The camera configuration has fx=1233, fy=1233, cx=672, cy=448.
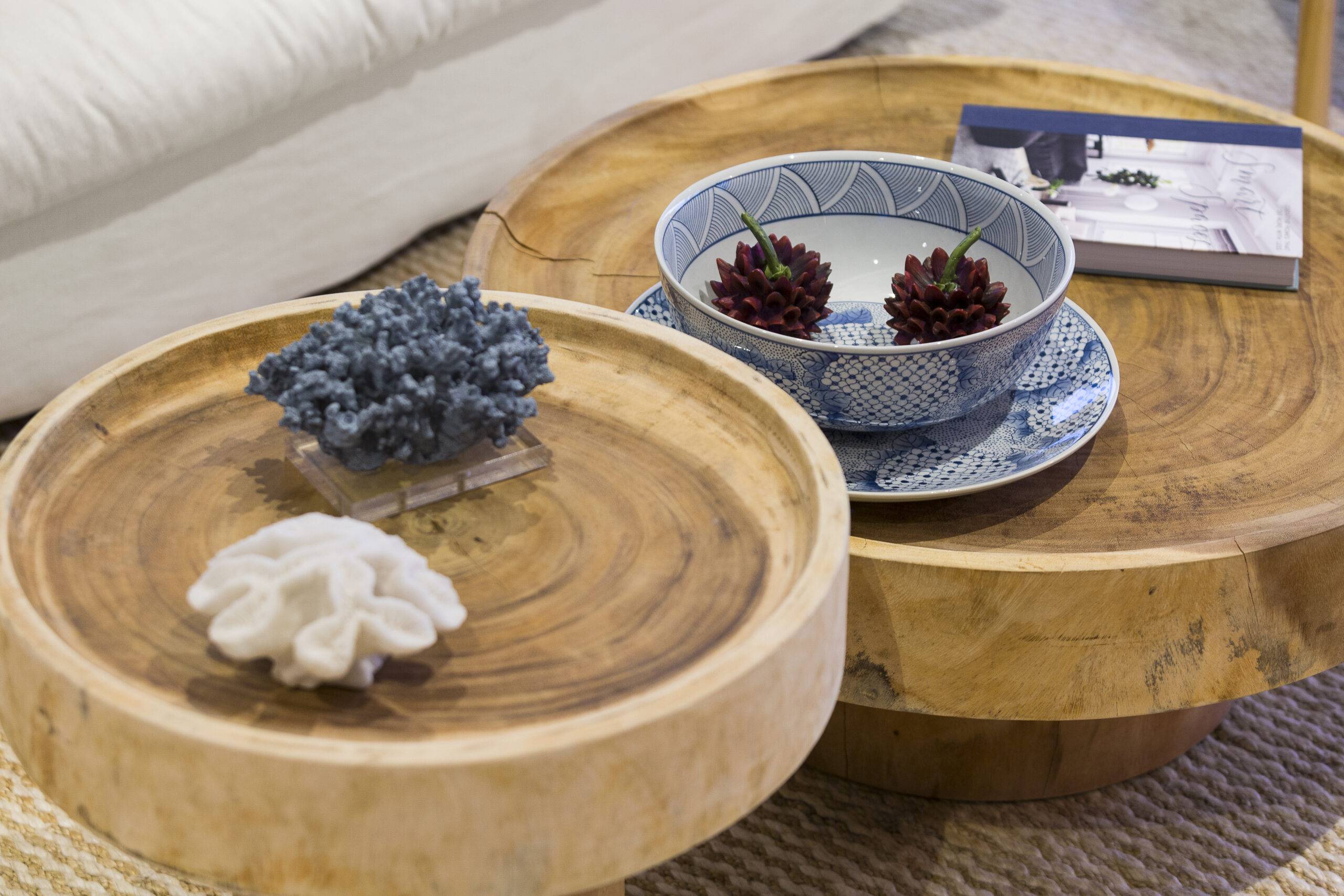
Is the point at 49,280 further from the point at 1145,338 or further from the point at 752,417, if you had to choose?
the point at 1145,338


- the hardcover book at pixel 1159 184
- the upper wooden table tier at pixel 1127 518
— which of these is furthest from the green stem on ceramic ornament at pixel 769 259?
the hardcover book at pixel 1159 184

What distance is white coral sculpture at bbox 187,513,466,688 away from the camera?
0.47 meters

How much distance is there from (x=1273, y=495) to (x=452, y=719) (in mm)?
505

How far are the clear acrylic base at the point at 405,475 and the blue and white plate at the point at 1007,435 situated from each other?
19cm

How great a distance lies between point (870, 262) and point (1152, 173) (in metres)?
0.30

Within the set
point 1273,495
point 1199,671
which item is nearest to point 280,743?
point 1199,671

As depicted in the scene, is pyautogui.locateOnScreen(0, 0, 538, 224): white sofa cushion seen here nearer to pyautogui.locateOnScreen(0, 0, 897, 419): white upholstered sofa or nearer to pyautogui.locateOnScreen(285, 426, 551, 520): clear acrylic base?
pyautogui.locateOnScreen(0, 0, 897, 419): white upholstered sofa

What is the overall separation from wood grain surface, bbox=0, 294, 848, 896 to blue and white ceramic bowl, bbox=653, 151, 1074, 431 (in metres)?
0.06

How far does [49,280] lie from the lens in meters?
1.18

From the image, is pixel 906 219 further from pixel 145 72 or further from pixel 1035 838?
pixel 145 72

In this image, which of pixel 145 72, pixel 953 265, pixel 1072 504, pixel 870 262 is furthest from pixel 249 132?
pixel 1072 504

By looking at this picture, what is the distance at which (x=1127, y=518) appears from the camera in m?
0.71

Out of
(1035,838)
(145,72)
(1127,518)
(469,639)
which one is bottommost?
(1035,838)

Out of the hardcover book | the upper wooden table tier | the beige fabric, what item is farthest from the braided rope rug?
the hardcover book
